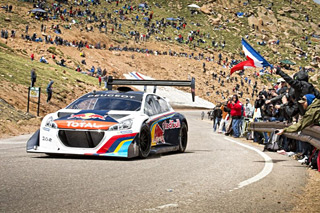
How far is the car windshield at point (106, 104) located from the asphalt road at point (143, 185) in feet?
4.28

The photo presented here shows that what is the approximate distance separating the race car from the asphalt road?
0.26 meters

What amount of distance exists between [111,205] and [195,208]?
849 mm

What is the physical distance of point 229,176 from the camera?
813 centimetres

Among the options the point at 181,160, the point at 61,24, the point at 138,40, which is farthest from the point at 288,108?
the point at 138,40

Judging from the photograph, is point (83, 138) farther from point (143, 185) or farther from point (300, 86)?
point (300, 86)

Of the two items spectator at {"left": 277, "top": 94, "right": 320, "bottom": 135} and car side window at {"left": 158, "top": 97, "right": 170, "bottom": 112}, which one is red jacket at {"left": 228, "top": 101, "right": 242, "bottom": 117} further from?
spectator at {"left": 277, "top": 94, "right": 320, "bottom": 135}

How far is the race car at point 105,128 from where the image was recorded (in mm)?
9641

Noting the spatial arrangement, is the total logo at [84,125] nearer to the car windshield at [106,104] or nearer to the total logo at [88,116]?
the total logo at [88,116]

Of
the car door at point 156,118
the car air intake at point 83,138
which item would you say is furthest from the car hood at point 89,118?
the car door at point 156,118

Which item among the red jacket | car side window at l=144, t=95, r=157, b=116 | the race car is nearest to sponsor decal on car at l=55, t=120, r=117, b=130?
the race car

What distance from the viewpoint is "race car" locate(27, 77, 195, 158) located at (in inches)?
380

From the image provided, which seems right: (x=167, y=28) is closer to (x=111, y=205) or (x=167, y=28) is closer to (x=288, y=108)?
(x=288, y=108)

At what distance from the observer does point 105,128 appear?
962 centimetres

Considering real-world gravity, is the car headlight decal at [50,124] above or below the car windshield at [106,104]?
below
